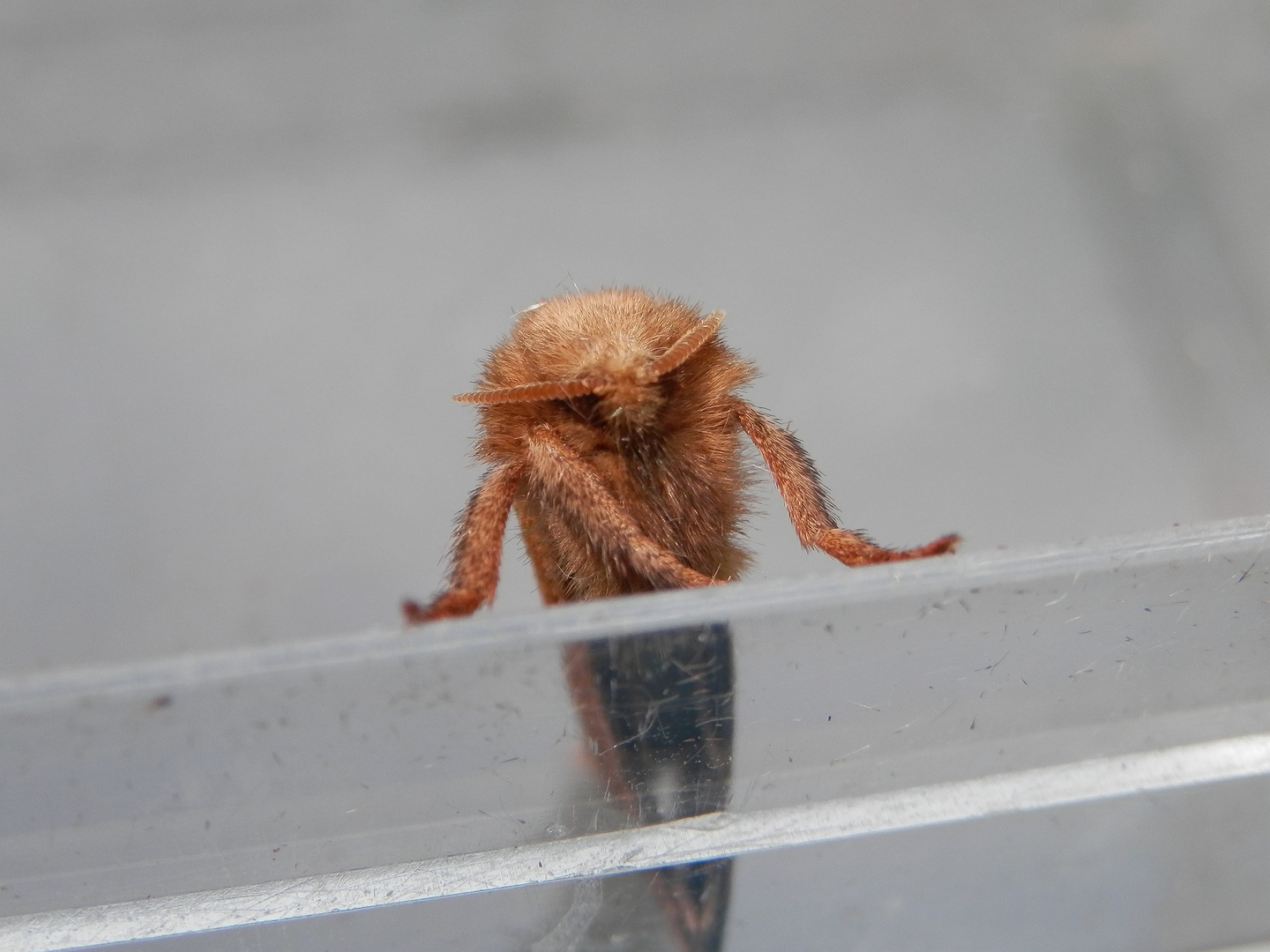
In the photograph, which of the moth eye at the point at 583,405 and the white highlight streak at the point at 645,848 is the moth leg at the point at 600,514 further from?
the white highlight streak at the point at 645,848

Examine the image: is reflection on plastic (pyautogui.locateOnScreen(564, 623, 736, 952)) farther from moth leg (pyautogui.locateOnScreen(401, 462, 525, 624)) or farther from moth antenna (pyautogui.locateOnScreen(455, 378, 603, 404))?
moth antenna (pyautogui.locateOnScreen(455, 378, 603, 404))

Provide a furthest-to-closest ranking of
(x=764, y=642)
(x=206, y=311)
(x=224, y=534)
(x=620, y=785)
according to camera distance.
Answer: (x=206, y=311)
(x=224, y=534)
(x=620, y=785)
(x=764, y=642)

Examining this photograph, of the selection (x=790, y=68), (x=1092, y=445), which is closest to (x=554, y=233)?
(x=790, y=68)

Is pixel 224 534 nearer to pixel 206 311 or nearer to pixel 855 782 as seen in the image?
pixel 206 311

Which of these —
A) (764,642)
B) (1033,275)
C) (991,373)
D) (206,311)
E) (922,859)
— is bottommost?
(922,859)

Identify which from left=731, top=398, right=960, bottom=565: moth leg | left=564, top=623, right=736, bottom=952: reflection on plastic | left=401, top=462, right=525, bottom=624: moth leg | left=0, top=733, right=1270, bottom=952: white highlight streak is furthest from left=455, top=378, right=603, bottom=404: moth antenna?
left=0, top=733, right=1270, bottom=952: white highlight streak

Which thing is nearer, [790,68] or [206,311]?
[206,311]

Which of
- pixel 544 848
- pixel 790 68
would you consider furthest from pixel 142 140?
pixel 544 848

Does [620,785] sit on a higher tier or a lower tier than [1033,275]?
lower

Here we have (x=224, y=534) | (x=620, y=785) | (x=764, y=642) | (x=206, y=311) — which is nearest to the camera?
(x=764, y=642)
